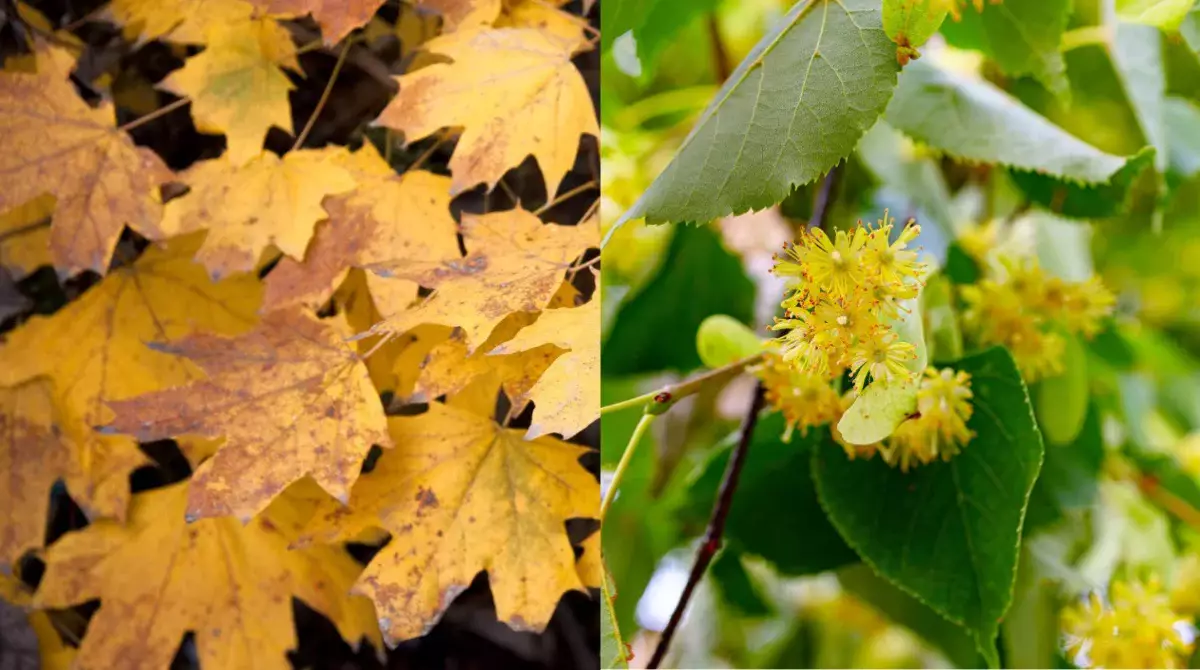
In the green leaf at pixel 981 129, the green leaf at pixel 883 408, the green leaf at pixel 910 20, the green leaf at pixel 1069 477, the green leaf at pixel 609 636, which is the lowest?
the green leaf at pixel 1069 477

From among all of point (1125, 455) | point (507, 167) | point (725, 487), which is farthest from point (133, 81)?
point (1125, 455)

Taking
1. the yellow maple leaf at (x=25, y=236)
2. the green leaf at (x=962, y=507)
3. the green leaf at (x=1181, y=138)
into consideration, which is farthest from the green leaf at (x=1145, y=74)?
the yellow maple leaf at (x=25, y=236)

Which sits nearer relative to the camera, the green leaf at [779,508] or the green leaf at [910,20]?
the green leaf at [910,20]

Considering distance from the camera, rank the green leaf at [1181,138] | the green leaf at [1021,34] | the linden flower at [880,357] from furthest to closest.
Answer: the green leaf at [1181,138] → the green leaf at [1021,34] → the linden flower at [880,357]

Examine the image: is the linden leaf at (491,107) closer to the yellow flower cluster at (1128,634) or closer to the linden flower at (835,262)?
the linden flower at (835,262)

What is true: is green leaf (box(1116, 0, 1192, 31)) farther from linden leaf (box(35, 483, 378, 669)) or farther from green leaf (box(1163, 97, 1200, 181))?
linden leaf (box(35, 483, 378, 669))

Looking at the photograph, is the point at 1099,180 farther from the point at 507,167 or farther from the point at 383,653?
the point at 383,653
